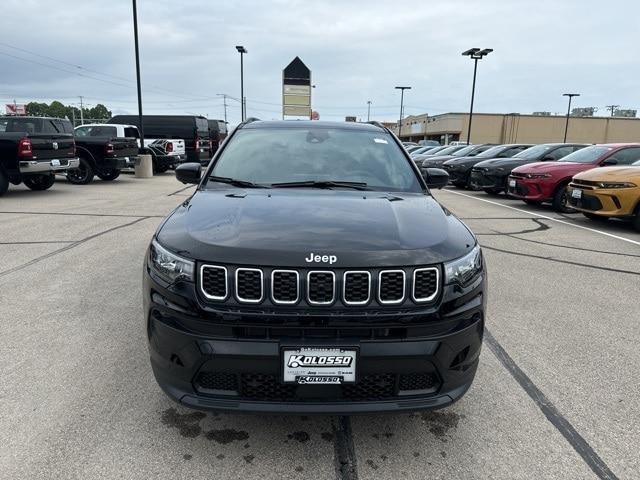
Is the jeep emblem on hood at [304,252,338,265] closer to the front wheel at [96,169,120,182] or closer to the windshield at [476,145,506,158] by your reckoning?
the windshield at [476,145,506,158]

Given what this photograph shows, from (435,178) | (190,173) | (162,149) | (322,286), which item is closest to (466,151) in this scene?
(162,149)

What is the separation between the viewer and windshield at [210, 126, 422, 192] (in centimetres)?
360

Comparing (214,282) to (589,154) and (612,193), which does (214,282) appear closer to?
(612,193)

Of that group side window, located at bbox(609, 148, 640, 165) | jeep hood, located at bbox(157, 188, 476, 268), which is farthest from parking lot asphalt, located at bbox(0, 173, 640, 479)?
side window, located at bbox(609, 148, 640, 165)

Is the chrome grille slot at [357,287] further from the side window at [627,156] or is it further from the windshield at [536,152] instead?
the windshield at [536,152]

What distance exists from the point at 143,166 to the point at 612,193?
1636 centimetres

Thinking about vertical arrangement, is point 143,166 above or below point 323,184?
below

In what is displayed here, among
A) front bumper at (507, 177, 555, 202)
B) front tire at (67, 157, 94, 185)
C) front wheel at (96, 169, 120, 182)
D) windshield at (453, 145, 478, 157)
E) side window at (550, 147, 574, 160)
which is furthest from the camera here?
windshield at (453, 145, 478, 157)

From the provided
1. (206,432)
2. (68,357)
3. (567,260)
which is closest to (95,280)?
(68,357)

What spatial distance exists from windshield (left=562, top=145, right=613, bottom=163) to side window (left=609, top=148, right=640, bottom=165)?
14.2 inches

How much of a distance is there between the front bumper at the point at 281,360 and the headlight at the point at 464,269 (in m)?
0.09

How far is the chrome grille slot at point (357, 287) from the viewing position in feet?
7.31

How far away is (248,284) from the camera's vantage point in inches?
87.7

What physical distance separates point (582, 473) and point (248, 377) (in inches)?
65.9
